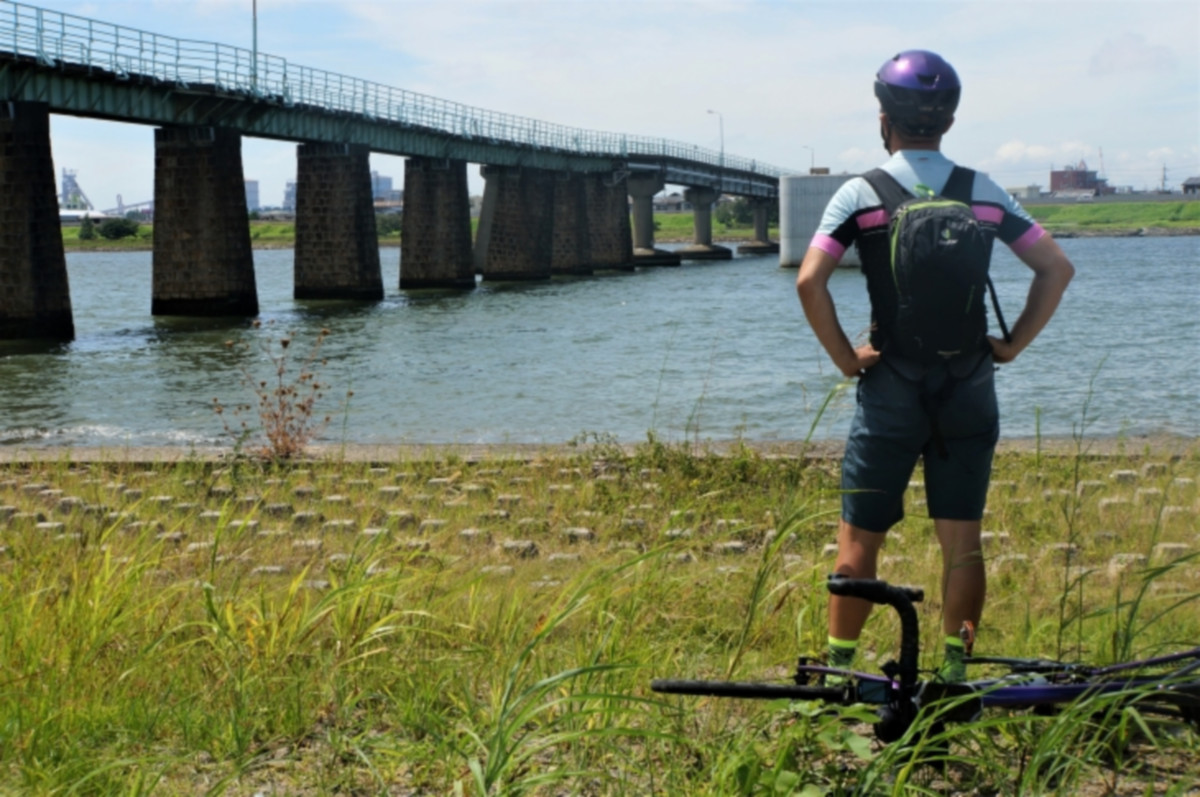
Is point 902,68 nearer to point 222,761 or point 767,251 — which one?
point 222,761

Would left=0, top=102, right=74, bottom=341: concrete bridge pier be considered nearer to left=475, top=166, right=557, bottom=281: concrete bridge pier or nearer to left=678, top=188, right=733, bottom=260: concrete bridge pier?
left=475, top=166, right=557, bottom=281: concrete bridge pier

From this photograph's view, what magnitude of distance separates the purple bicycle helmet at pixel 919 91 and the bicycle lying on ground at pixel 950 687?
151 centimetres

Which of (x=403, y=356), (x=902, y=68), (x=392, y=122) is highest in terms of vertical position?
(x=392, y=122)

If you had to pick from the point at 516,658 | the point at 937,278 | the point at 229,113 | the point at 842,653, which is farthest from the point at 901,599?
the point at 229,113

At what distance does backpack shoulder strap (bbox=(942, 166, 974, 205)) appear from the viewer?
13.6ft

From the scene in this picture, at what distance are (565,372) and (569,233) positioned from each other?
6283 centimetres

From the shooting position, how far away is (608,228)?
95.1 metres

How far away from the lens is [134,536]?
7.96m

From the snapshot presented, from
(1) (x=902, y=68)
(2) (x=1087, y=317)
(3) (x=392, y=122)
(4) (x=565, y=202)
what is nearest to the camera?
(1) (x=902, y=68)

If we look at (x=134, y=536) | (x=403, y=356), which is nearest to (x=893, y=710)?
(x=134, y=536)

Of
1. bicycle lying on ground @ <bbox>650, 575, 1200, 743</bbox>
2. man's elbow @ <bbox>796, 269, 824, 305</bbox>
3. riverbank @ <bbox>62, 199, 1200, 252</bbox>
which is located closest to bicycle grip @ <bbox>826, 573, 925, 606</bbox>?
bicycle lying on ground @ <bbox>650, 575, 1200, 743</bbox>

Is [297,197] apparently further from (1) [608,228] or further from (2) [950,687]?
(2) [950,687]

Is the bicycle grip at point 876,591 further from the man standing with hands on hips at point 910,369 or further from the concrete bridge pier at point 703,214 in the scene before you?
the concrete bridge pier at point 703,214

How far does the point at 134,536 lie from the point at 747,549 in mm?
3608
